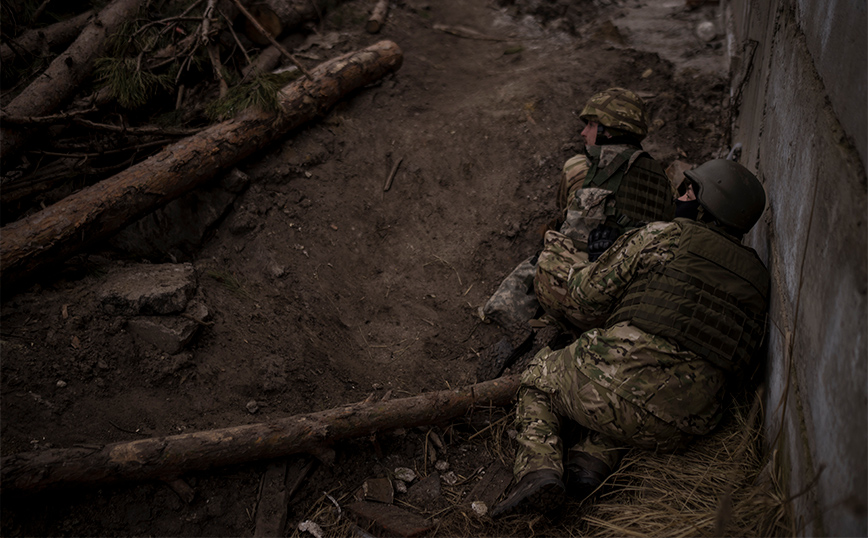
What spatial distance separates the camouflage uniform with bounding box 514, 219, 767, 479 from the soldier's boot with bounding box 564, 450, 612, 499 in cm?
4

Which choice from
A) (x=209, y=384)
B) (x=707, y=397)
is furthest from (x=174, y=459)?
(x=707, y=397)

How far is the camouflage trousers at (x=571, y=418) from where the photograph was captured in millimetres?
2445

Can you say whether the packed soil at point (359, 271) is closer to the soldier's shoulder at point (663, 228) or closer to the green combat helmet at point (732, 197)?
the soldier's shoulder at point (663, 228)

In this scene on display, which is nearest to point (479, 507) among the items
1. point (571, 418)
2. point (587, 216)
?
point (571, 418)

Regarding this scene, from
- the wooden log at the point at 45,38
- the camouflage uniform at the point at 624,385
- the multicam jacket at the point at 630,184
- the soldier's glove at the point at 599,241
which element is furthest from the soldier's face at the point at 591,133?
the wooden log at the point at 45,38

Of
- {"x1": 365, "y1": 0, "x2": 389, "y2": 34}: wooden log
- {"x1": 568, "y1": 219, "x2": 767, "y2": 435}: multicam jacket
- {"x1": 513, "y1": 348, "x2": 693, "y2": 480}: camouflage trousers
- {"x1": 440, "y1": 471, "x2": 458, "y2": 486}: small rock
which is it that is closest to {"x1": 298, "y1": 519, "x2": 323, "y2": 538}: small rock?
{"x1": 440, "y1": 471, "x2": 458, "y2": 486}: small rock

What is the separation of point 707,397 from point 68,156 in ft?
14.5

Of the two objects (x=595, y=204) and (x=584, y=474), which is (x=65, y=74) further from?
(x=584, y=474)

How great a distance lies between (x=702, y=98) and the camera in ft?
17.5

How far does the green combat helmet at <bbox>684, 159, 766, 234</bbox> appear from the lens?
99.3 inches

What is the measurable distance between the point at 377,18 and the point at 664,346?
5.41 m

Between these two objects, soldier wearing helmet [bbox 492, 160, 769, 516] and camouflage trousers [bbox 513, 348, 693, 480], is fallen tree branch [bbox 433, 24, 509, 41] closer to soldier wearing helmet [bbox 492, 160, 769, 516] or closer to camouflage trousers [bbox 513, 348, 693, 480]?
soldier wearing helmet [bbox 492, 160, 769, 516]

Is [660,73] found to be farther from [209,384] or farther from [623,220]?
[209,384]

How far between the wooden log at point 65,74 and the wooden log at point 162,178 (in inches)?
27.8
